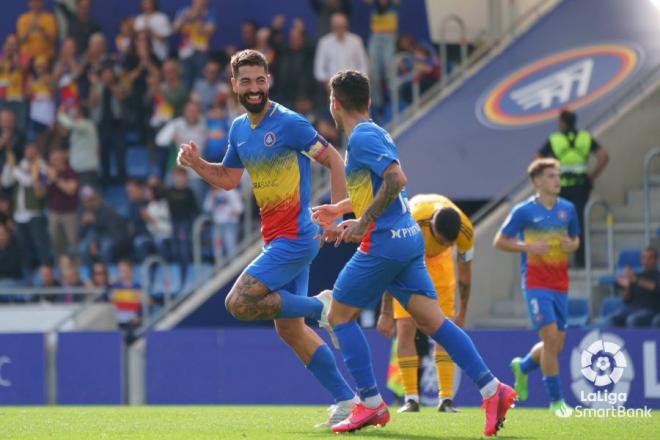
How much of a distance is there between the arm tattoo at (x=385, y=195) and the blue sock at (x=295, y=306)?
1.09 metres

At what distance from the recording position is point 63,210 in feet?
72.9

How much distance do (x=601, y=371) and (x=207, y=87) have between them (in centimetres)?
829

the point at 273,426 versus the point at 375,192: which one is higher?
the point at 375,192

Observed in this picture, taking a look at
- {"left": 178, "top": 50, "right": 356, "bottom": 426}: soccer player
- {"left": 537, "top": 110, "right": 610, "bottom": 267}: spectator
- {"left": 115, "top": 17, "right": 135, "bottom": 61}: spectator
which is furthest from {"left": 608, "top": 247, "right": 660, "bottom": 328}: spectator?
{"left": 115, "top": 17, "right": 135, "bottom": 61}: spectator

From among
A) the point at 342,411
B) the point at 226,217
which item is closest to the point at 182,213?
the point at 226,217

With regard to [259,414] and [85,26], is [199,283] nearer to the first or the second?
[85,26]

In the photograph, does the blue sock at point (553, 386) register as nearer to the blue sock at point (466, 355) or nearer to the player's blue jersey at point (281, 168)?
the player's blue jersey at point (281, 168)

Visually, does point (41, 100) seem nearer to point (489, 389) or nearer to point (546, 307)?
point (546, 307)

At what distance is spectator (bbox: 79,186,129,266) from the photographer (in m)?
22.1

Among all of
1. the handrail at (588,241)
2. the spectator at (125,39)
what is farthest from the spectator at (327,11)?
the handrail at (588,241)

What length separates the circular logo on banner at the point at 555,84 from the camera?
21859mm

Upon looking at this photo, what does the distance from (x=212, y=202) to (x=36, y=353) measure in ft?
10.6

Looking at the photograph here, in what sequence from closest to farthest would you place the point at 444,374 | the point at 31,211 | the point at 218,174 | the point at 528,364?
the point at 218,174 < the point at 444,374 < the point at 528,364 < the point at 31,211

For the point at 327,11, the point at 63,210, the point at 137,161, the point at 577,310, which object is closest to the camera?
the point at 577,310
